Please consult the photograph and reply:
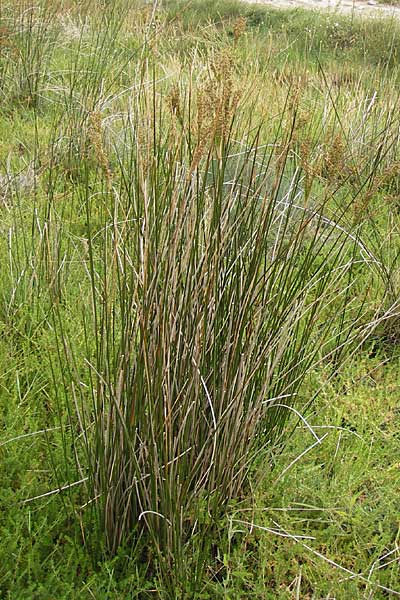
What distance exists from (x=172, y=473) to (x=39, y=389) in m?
0.68

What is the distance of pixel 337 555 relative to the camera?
5.18ft

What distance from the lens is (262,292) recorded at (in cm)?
156

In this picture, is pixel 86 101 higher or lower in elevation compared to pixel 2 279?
higher

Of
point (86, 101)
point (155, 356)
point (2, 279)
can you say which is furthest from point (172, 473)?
point (86, 101)

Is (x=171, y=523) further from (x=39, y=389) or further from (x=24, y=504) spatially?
(x=39, y=389)

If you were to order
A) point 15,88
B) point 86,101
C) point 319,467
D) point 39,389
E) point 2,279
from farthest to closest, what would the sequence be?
point 15,88, point 86,101, point 2,279, point 39,389, point 319,467

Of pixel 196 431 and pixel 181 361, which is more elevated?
pixel 181 361

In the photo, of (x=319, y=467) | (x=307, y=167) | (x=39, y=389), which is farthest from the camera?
(x=39, y=389)

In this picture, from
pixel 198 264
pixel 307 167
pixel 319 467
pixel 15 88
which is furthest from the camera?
pixel 15 88

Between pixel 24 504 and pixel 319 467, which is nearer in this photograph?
pixel 24 504

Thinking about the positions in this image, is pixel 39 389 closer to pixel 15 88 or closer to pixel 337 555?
pixel 337 555

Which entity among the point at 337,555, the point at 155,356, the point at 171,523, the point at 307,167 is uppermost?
the point at 307,167

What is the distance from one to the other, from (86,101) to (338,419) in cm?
190

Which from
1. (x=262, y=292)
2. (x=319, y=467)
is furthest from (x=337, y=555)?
(x=262, y=292)
